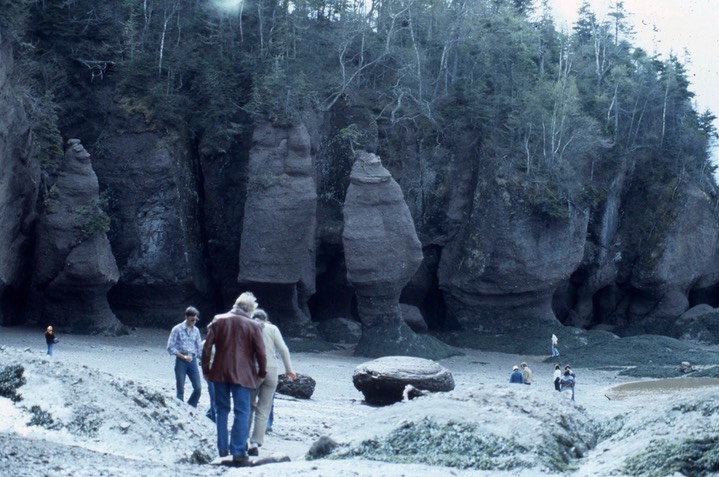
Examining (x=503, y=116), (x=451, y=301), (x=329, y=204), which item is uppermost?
(x=503, y=116)

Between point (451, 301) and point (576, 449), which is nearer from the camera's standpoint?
point (576, 449)

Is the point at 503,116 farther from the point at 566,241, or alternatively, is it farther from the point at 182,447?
the point at 182,447

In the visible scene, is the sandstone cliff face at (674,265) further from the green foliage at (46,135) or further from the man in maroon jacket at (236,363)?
the man in maroon jacket at (236,363)

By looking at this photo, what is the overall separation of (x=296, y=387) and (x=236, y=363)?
1019 cm

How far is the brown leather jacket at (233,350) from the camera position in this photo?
9.30 m

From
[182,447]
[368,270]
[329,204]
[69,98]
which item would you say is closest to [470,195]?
[329,204]

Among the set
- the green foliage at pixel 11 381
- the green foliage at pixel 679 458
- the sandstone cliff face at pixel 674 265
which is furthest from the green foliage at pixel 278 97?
the green foliage at pixel 679 458

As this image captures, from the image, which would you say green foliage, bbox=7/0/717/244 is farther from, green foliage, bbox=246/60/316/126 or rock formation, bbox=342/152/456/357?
rock formation, bbox=342/152/456/357

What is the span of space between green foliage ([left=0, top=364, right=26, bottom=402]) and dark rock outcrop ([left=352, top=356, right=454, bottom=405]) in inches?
354

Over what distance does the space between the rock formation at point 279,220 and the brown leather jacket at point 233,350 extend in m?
24.6

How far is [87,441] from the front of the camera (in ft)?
33.7

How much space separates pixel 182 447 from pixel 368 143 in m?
27.6

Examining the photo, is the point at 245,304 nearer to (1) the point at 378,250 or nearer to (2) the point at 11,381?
(2) the point at 11,381

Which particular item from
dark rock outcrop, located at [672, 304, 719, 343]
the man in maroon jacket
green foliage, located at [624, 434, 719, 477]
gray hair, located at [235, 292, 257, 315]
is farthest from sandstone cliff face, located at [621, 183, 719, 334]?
the man in maroon jacket
